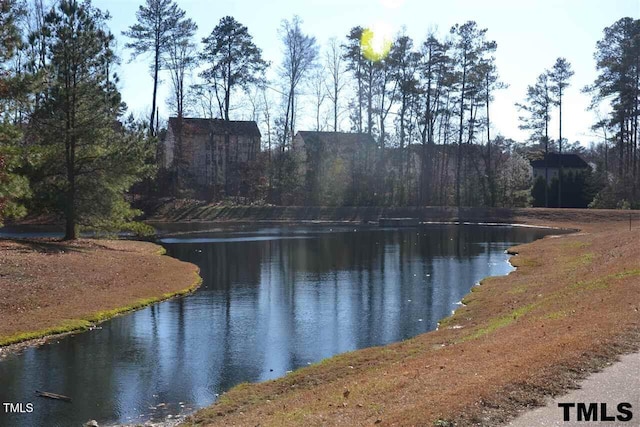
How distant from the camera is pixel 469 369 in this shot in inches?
385

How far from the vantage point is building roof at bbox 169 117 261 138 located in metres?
75.9

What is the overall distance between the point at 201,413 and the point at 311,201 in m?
63.4

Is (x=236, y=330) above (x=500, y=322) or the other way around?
the other way around

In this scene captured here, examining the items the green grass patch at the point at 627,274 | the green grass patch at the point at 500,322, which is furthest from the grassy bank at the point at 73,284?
the green grass patch at the point at 627,274

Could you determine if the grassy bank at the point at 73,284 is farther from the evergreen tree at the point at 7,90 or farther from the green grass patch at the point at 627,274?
the green grass patch at the point at 627,274

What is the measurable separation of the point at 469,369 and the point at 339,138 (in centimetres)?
6923

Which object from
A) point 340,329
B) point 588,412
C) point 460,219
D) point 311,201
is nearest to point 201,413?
point 588,412

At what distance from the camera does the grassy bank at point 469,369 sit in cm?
798

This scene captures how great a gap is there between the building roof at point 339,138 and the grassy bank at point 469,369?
5753cm

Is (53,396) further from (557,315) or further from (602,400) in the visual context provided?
(557,315)

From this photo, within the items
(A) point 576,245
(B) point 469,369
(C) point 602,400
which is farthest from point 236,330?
(A) point 576,245

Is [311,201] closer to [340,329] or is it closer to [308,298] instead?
[308,298]

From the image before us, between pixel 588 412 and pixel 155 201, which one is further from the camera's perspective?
pixel 155 201

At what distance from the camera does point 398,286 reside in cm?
2669
